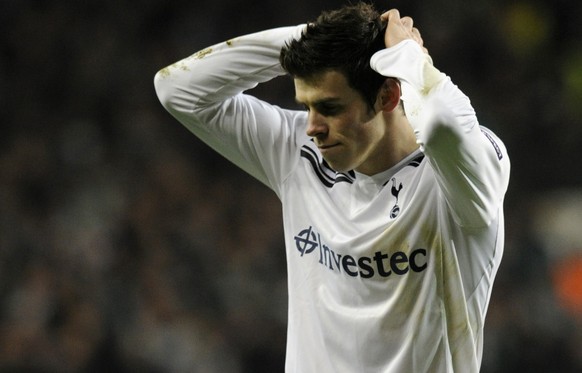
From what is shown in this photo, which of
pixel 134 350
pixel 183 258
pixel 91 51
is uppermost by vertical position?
pixel 91 51

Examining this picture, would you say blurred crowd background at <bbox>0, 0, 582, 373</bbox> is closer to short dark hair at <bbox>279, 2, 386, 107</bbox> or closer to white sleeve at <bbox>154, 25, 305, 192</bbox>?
white sleeve at <bbox>154, 25, 305, 192</bbox>

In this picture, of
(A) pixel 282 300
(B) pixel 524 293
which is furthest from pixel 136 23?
(B) pixel 524 293

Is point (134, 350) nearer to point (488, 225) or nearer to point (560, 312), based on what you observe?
point (560, 312)

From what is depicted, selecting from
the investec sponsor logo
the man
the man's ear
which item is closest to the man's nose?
the man

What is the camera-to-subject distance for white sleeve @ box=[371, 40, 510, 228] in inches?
85.6

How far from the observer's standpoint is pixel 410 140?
2.54 meters

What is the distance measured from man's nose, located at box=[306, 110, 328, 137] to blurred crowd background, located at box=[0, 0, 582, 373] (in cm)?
324

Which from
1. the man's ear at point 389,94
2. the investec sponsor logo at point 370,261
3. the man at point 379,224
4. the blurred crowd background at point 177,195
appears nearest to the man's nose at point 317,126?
the man at point 379,224

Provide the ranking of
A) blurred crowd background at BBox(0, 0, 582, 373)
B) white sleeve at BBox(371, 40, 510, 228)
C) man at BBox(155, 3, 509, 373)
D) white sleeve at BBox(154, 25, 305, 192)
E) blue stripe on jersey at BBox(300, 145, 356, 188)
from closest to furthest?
white sleeve at BBox(371, 40, 510, 228) < man at BBox(155, 3, 509, 373) < blue stripe on jersey at BBox(300, 145, 356, 188) < white sleeve at BBox(154, 25, 305, 192) < blurred crowd background at BBox(0, 0, 582, 373)

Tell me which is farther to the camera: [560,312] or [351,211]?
[560,312]

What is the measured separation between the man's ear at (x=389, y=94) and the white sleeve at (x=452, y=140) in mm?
136

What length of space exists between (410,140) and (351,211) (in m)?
0.23

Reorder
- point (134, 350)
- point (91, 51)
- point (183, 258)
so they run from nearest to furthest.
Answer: point (134, 350), point (183, 258), point (91, 51)

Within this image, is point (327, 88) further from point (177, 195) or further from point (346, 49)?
point (177, 195)
